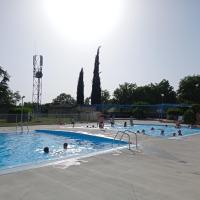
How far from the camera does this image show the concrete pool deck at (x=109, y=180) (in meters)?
5.77

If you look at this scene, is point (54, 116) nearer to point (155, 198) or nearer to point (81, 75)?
point (81, 75)

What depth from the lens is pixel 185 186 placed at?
6.60 metres

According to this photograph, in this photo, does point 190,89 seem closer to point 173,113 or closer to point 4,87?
point 173,113


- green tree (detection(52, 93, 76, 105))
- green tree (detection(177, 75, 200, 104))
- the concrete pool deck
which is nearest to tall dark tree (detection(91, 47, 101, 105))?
green tree (detection(177, 75, 200, 104))

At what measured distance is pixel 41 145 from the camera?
17391mm

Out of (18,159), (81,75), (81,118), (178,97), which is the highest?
(81,75)

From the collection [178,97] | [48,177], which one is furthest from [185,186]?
[178,97]

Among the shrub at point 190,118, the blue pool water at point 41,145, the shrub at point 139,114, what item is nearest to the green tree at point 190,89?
the shrub at point 139,114

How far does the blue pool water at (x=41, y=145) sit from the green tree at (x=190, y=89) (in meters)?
50.6

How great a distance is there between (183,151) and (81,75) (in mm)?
53966

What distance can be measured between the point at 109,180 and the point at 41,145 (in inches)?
436

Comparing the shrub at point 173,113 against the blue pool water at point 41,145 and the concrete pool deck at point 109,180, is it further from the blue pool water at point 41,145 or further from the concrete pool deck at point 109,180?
the concrete pool deck at point 109,180

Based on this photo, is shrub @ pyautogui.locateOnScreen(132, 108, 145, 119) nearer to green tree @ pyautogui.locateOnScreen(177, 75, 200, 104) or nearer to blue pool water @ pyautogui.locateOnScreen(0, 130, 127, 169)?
green tree @ pyautogui.locateOnScreen(177, 75, 200, 104)

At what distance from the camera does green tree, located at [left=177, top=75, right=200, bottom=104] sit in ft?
220
